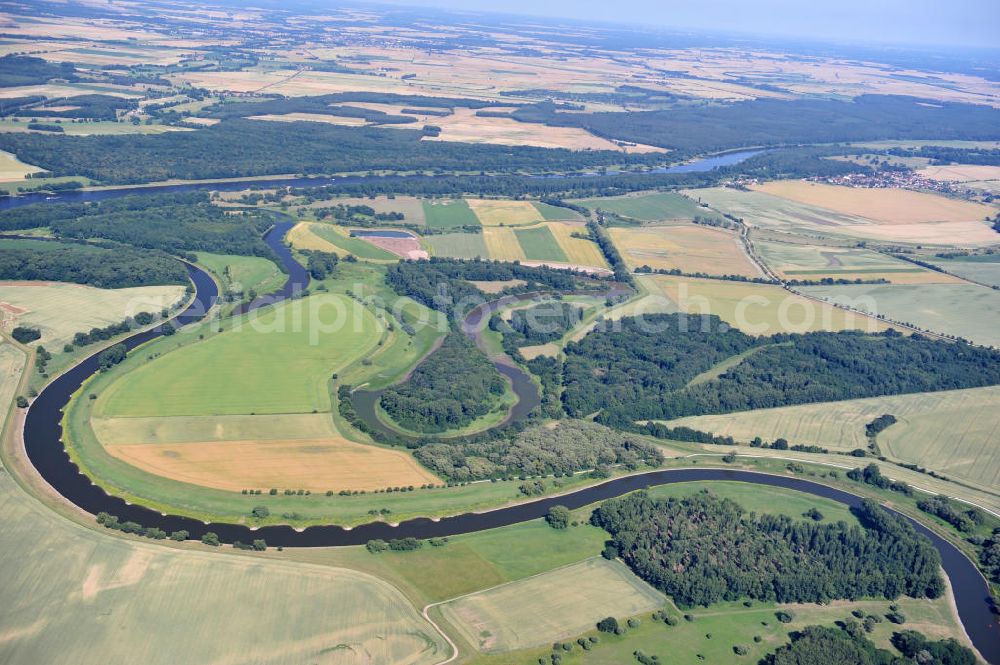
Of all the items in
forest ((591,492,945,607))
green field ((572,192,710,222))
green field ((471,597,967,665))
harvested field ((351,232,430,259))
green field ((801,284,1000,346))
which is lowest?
green field ((471,597,967,665))

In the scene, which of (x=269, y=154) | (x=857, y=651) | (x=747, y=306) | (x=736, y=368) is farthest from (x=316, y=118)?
(x=857, y=651)

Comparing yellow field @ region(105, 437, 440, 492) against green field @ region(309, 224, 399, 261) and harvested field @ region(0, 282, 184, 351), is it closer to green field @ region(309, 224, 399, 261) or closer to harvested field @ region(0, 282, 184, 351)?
harvested field @ region(0, 282, 184, 351)

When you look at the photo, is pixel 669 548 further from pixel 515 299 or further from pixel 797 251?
pixel 797 251

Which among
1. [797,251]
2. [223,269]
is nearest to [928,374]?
[797,251]

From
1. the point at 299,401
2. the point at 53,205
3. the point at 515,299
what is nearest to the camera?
the point at 299,401

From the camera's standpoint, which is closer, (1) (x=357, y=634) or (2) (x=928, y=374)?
(1) (x=357, y=634)

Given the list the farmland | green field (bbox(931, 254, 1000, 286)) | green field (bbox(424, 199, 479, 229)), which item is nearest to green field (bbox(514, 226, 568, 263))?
green field (bbox(424, 199, 479, 229))

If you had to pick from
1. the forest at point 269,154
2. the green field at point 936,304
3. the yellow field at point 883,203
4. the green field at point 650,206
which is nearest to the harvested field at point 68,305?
the forest at point 269,154

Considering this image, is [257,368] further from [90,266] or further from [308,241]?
[308,241]
